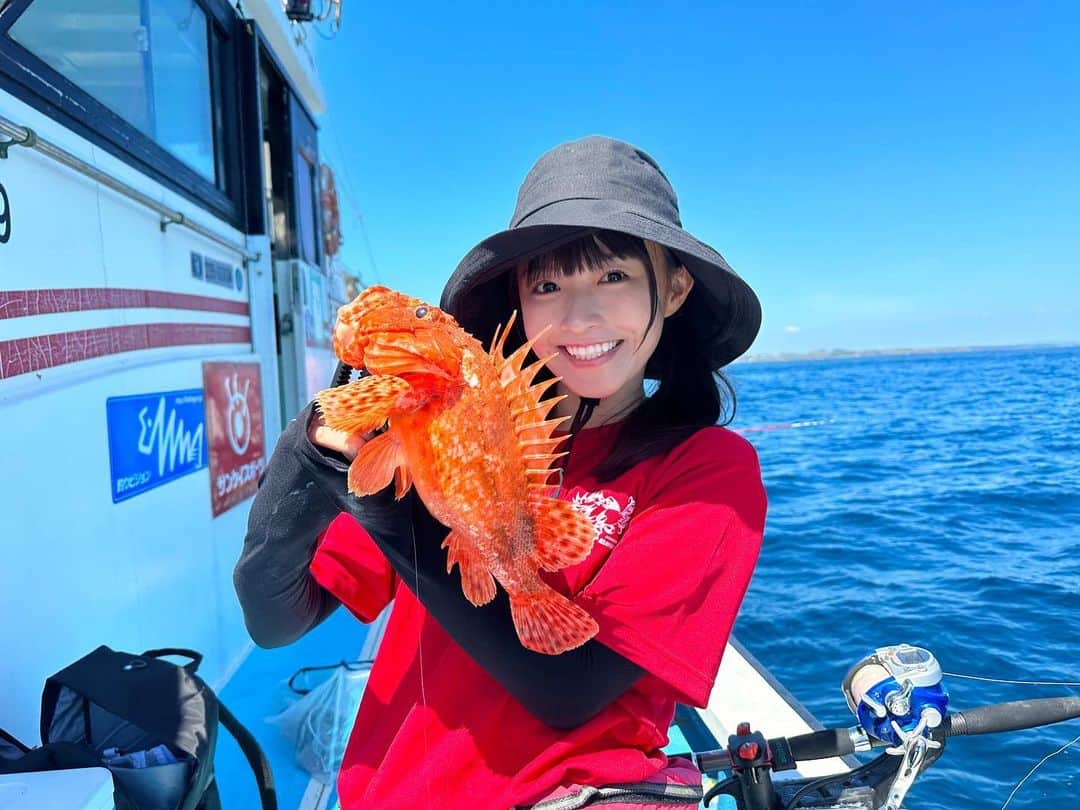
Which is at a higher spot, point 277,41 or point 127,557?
point 277,41

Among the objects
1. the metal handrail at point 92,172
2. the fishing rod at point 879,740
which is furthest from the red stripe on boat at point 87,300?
the fishing rod at point 879,740

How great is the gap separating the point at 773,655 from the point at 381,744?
18.4 feet

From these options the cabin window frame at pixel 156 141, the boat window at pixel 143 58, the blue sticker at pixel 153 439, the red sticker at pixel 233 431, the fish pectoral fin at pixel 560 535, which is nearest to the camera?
the fish pectoral fin at pixel 560 535

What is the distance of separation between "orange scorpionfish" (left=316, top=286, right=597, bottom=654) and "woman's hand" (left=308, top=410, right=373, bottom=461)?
0.14ft

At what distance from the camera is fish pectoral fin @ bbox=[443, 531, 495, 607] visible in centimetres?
146

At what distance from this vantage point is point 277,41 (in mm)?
6102

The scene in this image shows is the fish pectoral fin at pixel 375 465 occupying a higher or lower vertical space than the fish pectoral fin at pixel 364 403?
lower

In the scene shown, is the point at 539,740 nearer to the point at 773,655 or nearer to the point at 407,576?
the point at 407,576

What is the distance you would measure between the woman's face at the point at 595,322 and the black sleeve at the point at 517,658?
A: 2.27 ft

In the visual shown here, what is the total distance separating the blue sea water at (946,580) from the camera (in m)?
4.69

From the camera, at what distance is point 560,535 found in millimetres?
1610

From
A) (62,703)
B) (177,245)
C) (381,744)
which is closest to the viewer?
(381,744)

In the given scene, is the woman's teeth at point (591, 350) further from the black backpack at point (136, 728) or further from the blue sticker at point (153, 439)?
the blue sticker at point (153, 439)

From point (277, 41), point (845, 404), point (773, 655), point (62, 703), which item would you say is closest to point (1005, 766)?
point (773, 655)
